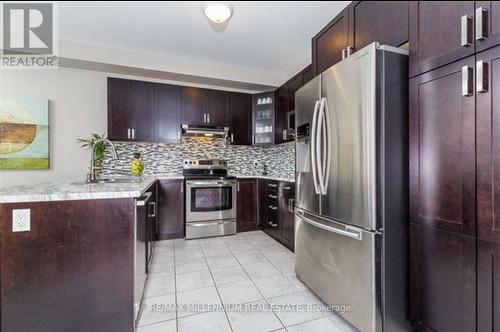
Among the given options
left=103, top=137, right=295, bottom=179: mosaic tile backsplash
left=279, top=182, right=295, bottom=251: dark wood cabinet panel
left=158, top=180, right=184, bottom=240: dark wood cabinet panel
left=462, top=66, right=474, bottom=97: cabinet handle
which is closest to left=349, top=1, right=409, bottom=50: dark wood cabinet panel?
left=462, top=66, right=474, bottom=97: cabinet handle

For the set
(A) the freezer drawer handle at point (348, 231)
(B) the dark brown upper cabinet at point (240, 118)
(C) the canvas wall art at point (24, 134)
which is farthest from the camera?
(B) the dark brown upper cabinet at point (240, 118)

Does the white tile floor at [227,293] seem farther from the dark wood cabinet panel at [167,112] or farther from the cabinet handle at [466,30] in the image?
the cabinet handle at [466,30]

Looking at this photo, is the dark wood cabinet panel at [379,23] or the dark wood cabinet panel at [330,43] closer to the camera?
the dark wood cabinet panel at [379,23]

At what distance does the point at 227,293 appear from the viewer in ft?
6.49

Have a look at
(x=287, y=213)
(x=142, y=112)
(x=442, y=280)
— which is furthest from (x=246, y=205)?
(x=442, y=280)

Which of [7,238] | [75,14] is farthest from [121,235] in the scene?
[75,14]

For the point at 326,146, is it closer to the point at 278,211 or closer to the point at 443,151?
the point at 443,151

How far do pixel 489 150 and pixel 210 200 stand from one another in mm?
3036

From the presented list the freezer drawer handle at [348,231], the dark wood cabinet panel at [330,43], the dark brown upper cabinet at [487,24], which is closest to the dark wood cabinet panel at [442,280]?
the freezer drawer handle at [348,231]

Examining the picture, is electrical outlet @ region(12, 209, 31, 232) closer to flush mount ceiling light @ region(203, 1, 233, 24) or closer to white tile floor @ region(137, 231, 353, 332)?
white tile floor @ region(137, 231, 353, 332)

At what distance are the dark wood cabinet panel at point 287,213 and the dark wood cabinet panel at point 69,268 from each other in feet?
6.23

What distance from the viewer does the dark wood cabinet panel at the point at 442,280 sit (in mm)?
1144

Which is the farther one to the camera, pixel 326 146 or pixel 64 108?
pixel 64 108

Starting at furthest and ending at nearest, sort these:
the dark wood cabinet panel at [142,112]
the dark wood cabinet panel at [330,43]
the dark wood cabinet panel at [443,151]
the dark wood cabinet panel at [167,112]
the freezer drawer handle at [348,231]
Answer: the dark wood cabinet panel at [167,112]
the dark wood cabinet panel at [142,112]
the dark wood cabinet panel at [330,43]
the freezer drawer handle at [348,231]
the dark wood cabinet panel at [443,151]
